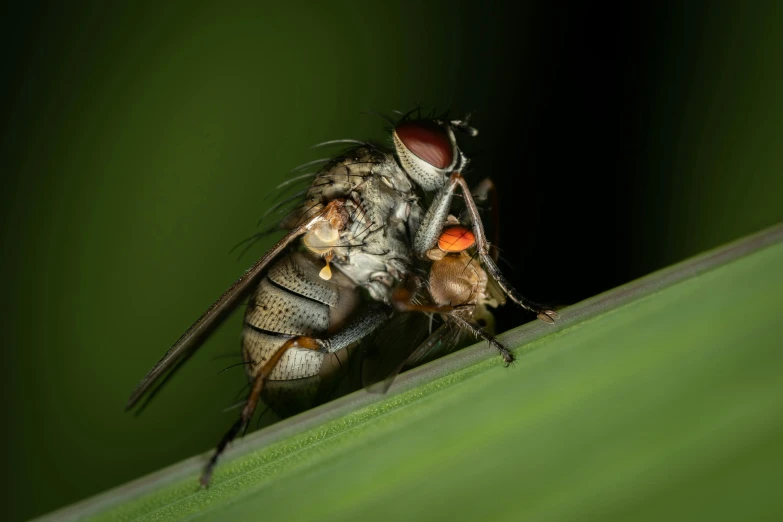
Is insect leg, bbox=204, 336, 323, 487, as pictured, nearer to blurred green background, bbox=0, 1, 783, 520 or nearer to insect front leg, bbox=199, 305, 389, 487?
insect front leg, bbox=199, 305, 389, 487

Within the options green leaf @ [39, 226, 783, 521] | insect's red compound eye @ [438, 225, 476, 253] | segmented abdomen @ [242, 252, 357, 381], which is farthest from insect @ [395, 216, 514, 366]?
green leaf @ [39, 226, 783, 521]

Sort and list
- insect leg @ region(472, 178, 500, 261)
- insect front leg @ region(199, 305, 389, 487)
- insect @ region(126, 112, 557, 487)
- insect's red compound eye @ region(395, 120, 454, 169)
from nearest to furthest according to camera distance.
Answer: insect front leg @ region(199, 305, 389, 487)
insect @ region(126, 112, 557, 487)
insect's red compound eye @ region(395, 120, 454, 169)
insect leg @ region(472, 178, 500, 261)

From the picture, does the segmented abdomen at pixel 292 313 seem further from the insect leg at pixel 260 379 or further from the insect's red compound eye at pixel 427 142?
the insect's red compound eye at pixel 427 142

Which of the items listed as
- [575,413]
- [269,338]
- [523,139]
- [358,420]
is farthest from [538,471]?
[523,139]

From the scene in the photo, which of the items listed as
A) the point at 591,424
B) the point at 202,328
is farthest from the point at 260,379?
the point at 591,424

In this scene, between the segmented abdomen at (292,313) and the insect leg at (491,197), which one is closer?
the segmented abdomen at (292,313)

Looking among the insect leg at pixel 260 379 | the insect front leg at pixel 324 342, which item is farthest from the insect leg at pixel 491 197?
the insect leg at pixel 260 379

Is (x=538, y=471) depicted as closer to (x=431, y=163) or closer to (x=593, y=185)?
(x=431, y=163)
